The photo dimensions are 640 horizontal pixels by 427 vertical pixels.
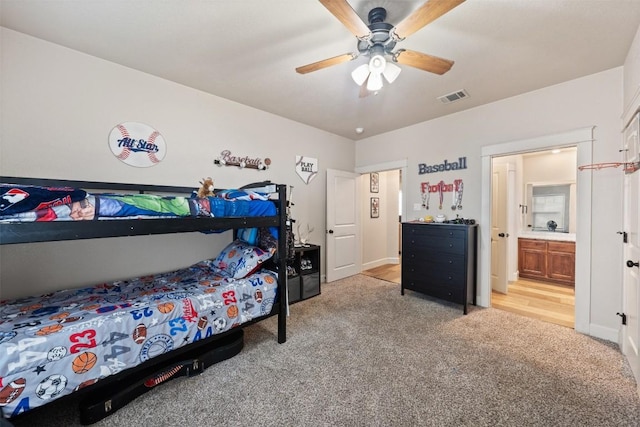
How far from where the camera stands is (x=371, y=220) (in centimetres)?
554

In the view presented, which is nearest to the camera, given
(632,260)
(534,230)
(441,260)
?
(632,260)

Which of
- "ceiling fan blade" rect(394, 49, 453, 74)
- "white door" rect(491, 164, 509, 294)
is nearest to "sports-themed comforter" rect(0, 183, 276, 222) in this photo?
"ceiling fan blade" rect(394, 49, 453, 74)

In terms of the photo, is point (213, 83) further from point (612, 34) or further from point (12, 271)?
point (612, 34)

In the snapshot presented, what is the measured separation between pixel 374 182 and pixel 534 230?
10.2ft

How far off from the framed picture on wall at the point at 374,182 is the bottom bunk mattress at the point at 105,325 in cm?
360

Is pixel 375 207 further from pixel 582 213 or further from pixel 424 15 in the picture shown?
pixel 424 15

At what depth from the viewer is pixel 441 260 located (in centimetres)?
333

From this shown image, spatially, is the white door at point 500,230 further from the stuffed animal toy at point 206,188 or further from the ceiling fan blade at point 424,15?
the stuffed animal toy at point 206,188

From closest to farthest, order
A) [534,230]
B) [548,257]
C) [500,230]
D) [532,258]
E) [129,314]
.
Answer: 1. [129,314]
2. [500,230]
3. [548,257]
4. [532,258]
5. [534,230]

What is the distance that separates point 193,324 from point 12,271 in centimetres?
162

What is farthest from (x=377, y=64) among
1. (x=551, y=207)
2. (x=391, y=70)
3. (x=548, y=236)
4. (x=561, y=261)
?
(x=551, y=207)

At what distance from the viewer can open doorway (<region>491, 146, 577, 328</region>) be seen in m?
3.83

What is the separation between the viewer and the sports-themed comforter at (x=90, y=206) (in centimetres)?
126

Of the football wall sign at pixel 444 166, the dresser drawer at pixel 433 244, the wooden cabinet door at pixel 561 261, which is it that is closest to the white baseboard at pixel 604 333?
the dresser drawer at pixel 433 244
